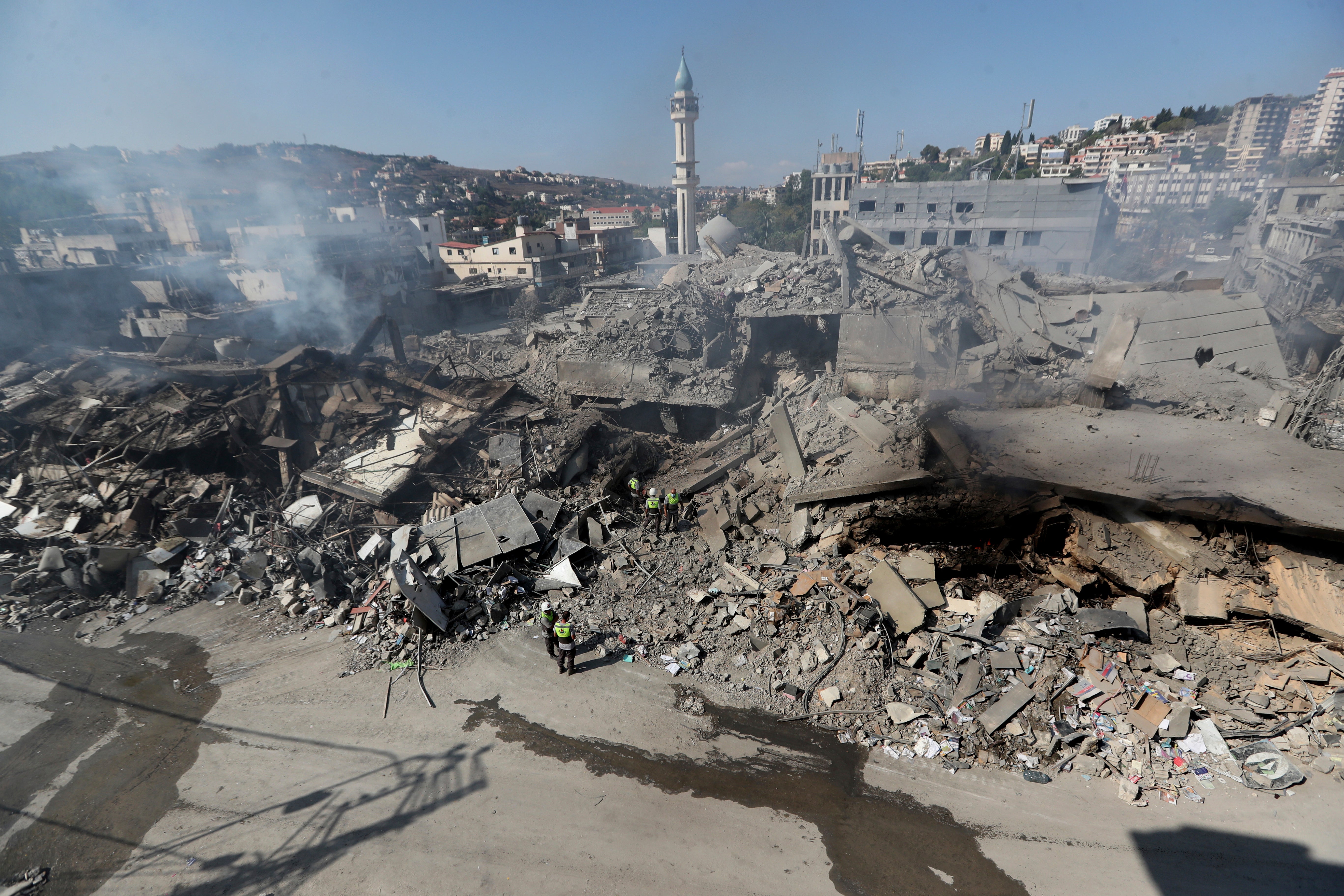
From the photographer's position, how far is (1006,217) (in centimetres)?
2684

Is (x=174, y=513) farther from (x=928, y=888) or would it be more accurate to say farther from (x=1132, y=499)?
(x=1132, y=499)

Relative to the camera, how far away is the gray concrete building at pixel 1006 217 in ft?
83.2

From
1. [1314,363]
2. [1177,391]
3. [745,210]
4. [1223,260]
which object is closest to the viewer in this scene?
[1177,391]

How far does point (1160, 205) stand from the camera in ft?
144

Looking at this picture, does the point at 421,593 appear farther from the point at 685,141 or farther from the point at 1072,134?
the point at 1072,134

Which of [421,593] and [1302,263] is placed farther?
[1302,263]

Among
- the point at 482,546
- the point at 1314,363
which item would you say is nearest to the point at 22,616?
the point at 482,546

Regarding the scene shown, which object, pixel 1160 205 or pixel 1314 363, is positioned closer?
pixel 1314 363

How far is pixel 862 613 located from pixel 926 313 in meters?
8.59

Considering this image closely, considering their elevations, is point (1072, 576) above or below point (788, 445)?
below

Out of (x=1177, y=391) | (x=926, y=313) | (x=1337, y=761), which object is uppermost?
(x=926, y=313)

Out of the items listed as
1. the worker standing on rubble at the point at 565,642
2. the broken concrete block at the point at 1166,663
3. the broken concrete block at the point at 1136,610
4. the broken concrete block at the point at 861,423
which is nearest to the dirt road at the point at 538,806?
the worker standing on rubble at the point at 565,642

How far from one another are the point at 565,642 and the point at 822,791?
3080mm

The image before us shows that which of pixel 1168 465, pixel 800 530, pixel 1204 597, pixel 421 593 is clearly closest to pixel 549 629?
pixel 421 593
